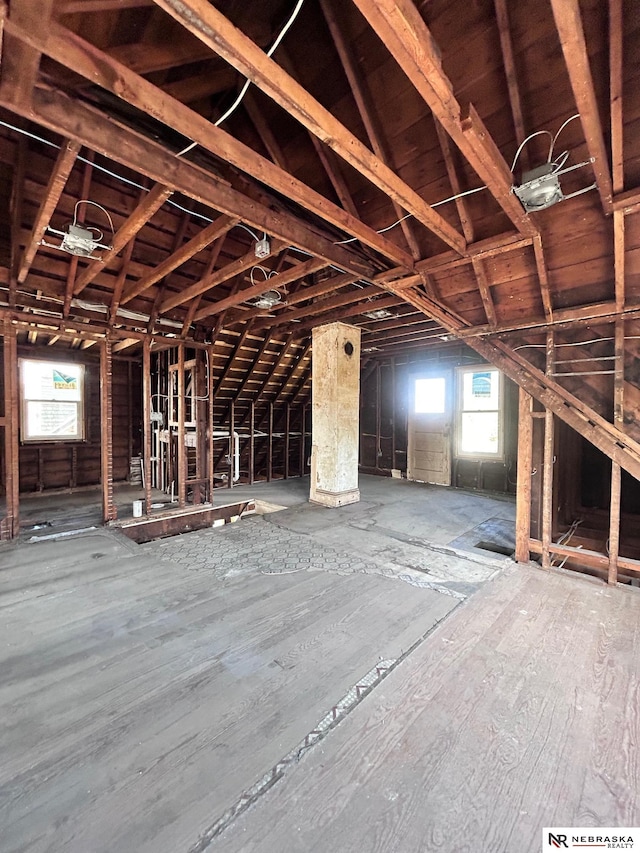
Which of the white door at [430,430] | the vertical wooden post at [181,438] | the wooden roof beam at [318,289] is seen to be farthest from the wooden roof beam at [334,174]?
the white door at [430,430]

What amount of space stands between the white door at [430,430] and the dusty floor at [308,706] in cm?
444

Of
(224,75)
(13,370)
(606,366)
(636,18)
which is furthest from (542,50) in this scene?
(13,370)

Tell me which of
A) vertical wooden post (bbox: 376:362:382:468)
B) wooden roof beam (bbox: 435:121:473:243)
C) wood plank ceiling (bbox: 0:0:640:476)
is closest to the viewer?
wood plank ceiling (bbox: 0:0:640:476)

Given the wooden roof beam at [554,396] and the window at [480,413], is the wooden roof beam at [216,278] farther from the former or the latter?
the window at [480,413]

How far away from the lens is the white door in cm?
761

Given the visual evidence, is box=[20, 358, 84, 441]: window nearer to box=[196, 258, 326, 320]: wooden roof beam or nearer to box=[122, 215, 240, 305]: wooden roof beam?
box=[122, 215, 240, 305]: wooden roof beam

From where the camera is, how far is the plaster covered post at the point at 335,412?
5441 mm

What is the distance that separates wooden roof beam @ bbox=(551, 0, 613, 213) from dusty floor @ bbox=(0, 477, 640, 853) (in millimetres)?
2669

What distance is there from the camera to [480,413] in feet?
23.5

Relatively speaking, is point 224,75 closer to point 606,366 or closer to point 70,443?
point 606,366

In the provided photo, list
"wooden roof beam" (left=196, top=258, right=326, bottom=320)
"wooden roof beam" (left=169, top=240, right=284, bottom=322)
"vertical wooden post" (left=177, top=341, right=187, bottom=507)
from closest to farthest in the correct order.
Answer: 1. "wooden roof beam" (left=169, top=240, right=284, bottom=322)
2. "wooden roof beam" (left=196, top=258, right=326, bottom=320)
3. "vertical wooden post" (left=177, top=341, right=187, bottom=507)

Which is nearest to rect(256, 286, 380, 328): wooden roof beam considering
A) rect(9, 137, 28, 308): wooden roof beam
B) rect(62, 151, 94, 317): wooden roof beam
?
rect(62, 151, 94, 317): wooden roof beam

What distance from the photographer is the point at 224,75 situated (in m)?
2.07

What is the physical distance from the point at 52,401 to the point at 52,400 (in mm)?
17
